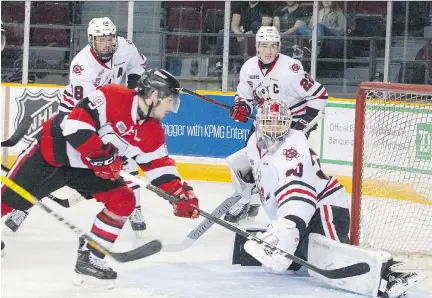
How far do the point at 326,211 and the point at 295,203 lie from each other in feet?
1.10

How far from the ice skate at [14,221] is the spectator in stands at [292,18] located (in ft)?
10.9

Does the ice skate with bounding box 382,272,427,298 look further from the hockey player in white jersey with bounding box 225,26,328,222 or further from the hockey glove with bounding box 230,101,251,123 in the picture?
the hockey glove with bounding box 230,101,251,123

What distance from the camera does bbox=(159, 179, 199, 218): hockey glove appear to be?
3998mm

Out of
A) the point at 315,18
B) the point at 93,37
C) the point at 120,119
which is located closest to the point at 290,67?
the point at 93,37

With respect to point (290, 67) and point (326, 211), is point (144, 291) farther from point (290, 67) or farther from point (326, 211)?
point (290, 67)

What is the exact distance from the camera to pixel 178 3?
27.0 feet

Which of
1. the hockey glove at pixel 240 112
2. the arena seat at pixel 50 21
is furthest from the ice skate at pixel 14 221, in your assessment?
the arena seat at pixel 50 21

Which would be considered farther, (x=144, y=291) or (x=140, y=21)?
(x=140, y=21)

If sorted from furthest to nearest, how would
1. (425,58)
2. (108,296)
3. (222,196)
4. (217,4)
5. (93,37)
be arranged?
(217,4)
(425,58)
(222,196)
(93,37)
(108,296)

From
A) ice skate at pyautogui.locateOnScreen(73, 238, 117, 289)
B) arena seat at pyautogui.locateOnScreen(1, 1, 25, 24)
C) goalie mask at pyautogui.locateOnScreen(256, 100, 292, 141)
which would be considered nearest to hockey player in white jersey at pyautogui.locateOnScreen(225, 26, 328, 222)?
goalie mask at pyautogui.locateOnScreen(256, 100, 292, 141)

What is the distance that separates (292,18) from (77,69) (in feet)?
9.68

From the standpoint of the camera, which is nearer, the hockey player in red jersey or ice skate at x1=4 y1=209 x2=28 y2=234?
the hockey player in red jersey

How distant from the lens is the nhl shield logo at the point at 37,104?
7.29 meters

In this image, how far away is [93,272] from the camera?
401cm
